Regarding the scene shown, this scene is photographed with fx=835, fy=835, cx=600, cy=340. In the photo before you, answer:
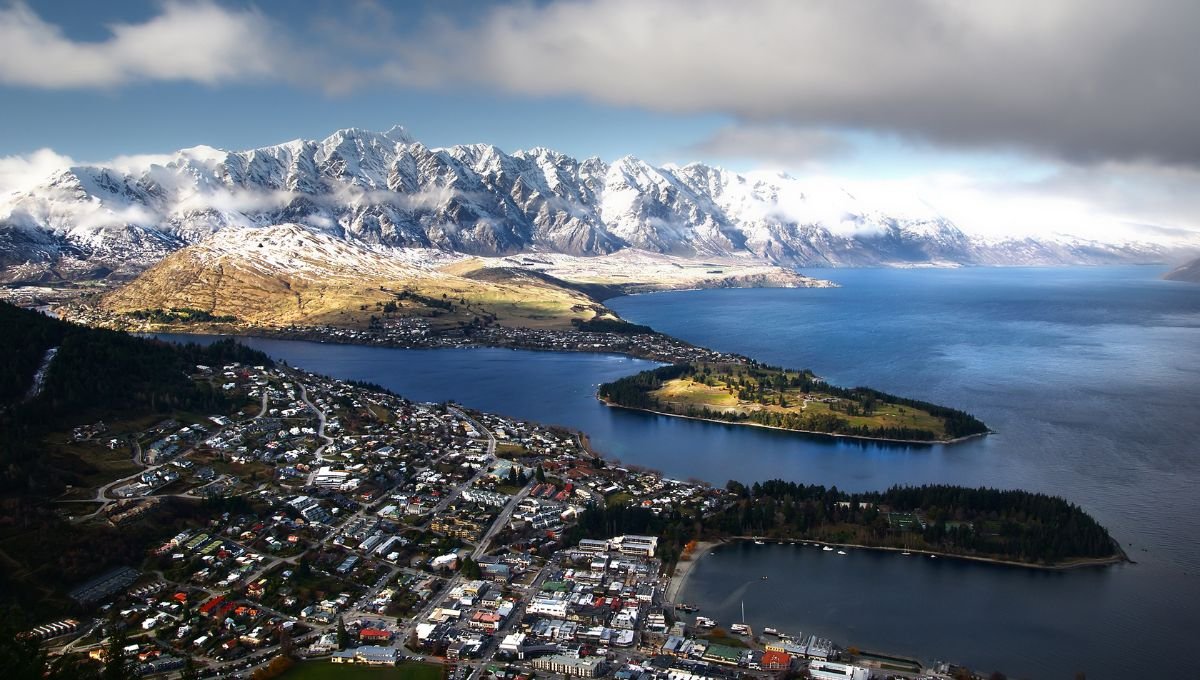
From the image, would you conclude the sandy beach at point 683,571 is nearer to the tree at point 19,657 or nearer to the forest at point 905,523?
the forest at point 905,523

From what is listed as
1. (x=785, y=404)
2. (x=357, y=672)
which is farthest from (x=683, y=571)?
(x=785, y=404)

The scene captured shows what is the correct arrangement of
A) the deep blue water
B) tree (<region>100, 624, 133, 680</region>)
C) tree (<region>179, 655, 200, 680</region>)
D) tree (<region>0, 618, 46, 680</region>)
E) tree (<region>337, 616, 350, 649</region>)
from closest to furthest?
1. tree (<region>0, 618, 46, 680</region>)
2. tree (<region>100, 624, 133, 680</region>)
3. tree (<region>179, 655, 200, 680</region>)
4. tree (<region>337, 616, 350, 649</region>)
5. the deep blue water

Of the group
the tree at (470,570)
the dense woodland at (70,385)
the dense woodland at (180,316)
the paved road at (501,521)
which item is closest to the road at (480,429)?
the paved road at (501,521)

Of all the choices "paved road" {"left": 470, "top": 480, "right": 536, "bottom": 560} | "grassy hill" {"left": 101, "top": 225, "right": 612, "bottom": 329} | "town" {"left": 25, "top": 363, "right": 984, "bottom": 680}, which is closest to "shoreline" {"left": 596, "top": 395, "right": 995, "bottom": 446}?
"town" {"left": 25, "top": 363, "right": 984, "bottom": 680}

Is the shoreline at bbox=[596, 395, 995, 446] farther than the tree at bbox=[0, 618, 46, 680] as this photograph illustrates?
Yes

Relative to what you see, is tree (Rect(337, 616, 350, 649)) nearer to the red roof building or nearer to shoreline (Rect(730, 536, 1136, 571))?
the red roof building
